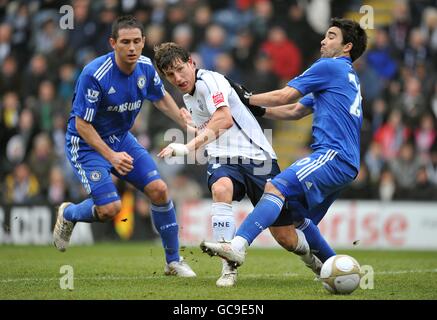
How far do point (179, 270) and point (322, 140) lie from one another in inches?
92.1

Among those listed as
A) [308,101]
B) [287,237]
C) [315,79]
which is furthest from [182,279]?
[315,79]

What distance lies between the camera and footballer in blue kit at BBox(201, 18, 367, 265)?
8383 millimetres

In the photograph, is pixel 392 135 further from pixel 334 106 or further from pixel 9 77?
pixel 334 106

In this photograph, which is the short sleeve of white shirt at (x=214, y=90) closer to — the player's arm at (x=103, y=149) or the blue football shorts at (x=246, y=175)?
the blue football shorts at (x=246, y=175)

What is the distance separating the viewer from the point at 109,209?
9.46 meters

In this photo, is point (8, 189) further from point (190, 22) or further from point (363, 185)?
point (363, 185)

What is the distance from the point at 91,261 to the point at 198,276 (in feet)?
8.31

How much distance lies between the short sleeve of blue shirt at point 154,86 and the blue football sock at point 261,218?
2165mm

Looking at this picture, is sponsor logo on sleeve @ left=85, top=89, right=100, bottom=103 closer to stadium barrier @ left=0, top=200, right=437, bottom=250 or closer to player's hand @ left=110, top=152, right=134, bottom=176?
player's hand @ left=110, top=152, right=134, bottom=176

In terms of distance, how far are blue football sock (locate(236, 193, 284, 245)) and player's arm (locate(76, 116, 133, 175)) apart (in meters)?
1.40

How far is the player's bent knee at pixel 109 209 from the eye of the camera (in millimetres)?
9445

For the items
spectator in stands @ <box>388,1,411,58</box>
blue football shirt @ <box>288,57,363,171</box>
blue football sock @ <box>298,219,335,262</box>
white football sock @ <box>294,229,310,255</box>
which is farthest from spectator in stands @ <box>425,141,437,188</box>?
blue football shirt @ <box>288,57,363,171</box>

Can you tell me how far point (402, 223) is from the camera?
54.7ft
